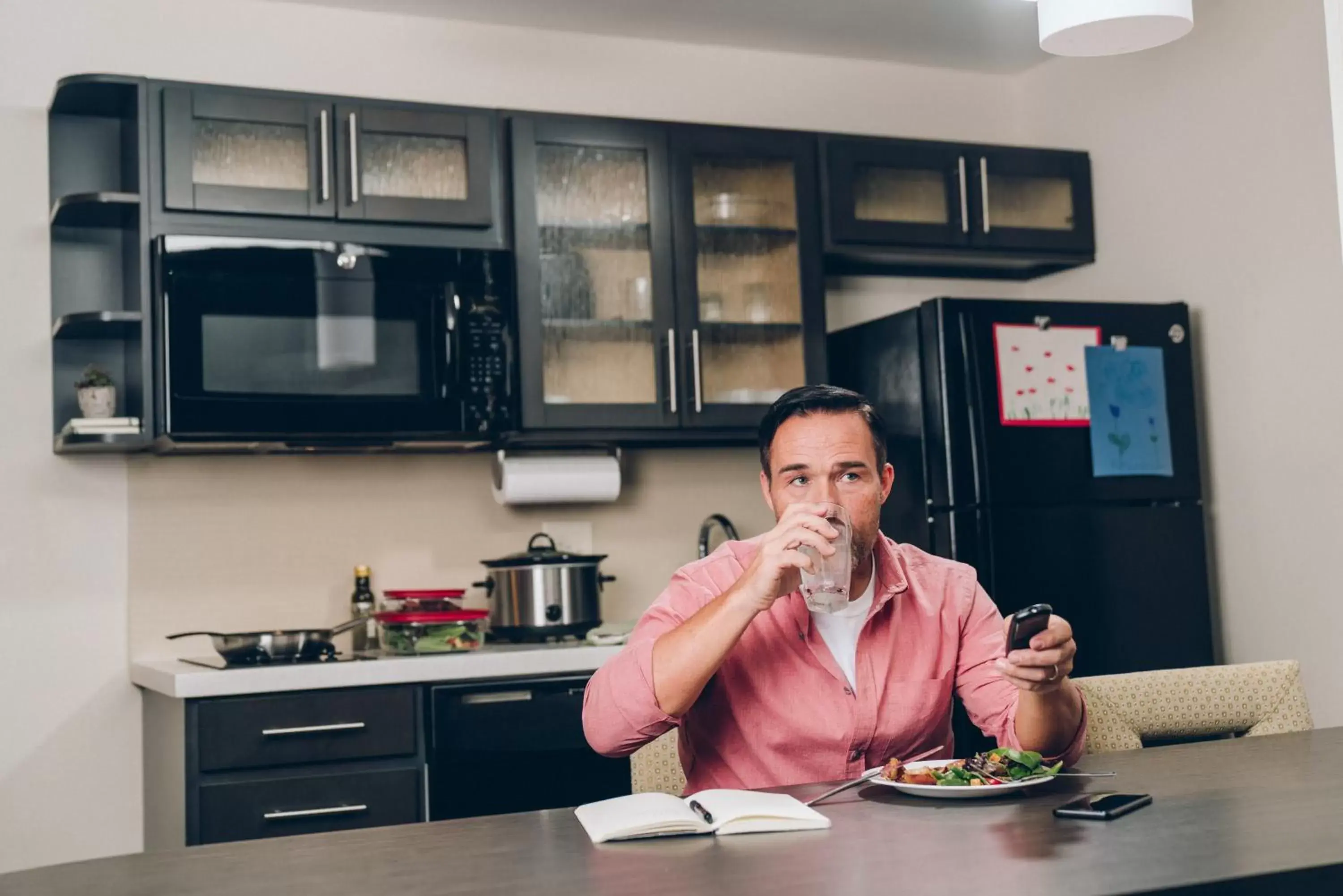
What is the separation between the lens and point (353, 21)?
12.1ft

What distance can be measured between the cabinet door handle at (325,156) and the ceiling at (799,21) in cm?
49

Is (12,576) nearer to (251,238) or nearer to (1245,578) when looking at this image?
(251,238)

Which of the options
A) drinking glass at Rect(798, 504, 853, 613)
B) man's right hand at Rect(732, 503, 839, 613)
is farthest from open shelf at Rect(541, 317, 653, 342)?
drinking glass at Rect(798, 504, 853, 613)

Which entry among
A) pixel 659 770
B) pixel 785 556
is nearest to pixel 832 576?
pixel 785 556

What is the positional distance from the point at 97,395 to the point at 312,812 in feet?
3.64

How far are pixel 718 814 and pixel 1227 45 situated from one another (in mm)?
2886

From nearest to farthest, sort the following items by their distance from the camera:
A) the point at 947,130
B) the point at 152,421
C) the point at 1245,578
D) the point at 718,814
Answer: the point at 718,814 < the point at 152,421 < the point at 1245,578 < the point at 947,130

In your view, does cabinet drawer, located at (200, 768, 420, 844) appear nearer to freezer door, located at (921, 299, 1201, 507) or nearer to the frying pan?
the frying pan

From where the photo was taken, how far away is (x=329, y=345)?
327 cm

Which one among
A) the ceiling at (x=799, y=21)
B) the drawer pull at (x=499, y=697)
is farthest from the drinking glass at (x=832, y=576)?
the ceiling at (x=799, y=21)

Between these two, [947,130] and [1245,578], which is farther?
[947,130]

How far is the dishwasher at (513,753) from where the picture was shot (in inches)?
119

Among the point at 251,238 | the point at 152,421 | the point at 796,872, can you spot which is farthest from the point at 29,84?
the point at 796,872

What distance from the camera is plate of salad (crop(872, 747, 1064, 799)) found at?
1.55 meters
